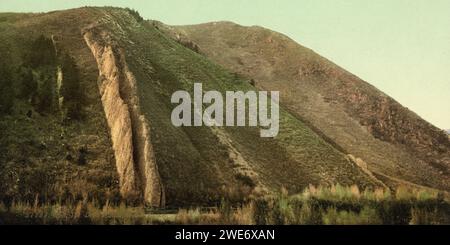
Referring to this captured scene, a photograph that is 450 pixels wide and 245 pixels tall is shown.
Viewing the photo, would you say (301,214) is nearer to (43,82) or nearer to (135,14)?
(43,82)

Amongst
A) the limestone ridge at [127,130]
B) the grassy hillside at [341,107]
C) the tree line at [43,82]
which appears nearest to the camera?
the limestone ridge at [127,130]

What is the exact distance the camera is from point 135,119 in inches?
1640

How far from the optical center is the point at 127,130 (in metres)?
39.7

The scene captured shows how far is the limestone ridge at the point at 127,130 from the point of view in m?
35.9

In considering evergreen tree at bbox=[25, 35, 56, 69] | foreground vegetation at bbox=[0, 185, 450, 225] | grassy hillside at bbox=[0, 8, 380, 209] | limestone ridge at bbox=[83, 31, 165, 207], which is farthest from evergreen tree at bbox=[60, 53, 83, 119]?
foreground vegetation at bbox=[0, 185, 450, 225]

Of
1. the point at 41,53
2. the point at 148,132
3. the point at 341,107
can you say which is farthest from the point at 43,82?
the point at 341,107

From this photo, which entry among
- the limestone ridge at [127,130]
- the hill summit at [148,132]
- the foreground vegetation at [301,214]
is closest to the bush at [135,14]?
the hill summit at [148,132]

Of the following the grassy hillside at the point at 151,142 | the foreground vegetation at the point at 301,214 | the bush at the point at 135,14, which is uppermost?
the bush at the point at 135,14

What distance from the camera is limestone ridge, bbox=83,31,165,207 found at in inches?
1414

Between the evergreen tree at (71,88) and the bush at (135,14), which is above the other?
the bush at (135,14)

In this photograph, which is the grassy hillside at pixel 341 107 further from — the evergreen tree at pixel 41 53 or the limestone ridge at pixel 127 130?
the evergreen tree at pixel 41 53

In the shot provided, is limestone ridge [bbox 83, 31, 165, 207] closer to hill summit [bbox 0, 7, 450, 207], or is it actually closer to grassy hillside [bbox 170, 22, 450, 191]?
hill summit [bbox 0, 7, 450, 207]
